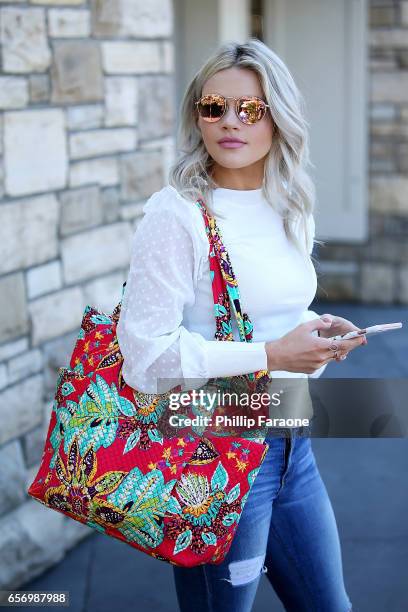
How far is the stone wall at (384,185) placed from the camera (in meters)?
7.36

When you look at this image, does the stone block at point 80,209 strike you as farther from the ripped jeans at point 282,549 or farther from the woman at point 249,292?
the ripped jeans at point 282,549

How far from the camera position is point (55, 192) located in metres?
3.70

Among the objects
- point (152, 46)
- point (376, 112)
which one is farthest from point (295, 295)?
point (376, 112)

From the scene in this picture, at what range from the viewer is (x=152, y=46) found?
4305mm

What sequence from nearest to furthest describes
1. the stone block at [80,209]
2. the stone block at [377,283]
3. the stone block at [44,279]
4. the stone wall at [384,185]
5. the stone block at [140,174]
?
the stone block at [44,279], the stone block at [80,209], the stone block at [140,174], the stone wall at [384,185], the stone block at [377,283]

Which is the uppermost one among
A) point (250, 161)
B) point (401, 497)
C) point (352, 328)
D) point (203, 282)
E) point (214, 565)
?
point (250, 161)

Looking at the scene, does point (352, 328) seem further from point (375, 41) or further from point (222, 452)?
point (375, 41)

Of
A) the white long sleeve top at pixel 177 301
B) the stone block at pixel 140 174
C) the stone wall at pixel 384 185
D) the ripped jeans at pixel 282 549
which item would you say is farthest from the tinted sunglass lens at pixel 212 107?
the stone wall at pixel 384 185

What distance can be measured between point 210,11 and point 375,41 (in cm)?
144

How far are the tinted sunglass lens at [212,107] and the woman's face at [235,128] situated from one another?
0.04ft

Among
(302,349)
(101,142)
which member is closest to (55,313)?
(101,142)

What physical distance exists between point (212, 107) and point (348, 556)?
7.57ft

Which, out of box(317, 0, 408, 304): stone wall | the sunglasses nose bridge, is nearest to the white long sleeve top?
the sunglasses nose bridge

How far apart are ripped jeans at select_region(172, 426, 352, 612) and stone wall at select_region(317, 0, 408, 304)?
509cm
